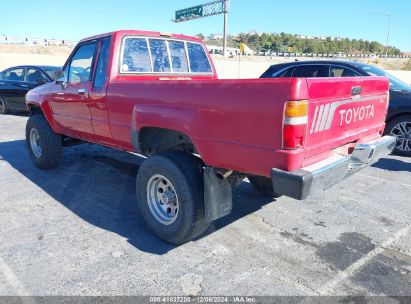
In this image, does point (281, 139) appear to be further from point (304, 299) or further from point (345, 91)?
point (304, 299)

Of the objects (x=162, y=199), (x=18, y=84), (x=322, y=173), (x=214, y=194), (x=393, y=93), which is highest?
(x=393, y=93)

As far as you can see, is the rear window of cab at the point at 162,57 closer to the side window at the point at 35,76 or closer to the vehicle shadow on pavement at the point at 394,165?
the vehicle shadow on pavement at the point at 394,165

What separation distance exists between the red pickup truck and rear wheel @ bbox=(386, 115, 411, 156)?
3.01 metres

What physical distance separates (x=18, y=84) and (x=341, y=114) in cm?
1049

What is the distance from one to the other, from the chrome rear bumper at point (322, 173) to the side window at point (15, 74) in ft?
34.5

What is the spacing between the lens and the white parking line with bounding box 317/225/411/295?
270 centimetres

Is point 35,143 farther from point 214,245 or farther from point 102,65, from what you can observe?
point 214,245

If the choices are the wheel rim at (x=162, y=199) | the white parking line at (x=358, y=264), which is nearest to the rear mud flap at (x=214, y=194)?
the wheel rim at (x=162, y=199)

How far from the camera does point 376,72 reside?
21.8 feet

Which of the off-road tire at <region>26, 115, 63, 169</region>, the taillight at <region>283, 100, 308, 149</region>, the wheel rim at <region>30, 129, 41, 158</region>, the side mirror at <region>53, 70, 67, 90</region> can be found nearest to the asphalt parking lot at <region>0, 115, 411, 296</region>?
the off-road tire at <region>26, 115, 63, 169</region>

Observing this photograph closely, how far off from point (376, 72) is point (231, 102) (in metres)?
5.07

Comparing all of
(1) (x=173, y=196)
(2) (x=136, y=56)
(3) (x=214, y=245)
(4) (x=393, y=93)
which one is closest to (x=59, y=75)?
(2) (x=136, y=56)

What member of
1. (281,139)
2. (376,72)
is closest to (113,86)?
(281,139)

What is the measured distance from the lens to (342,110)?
9.64 ft
